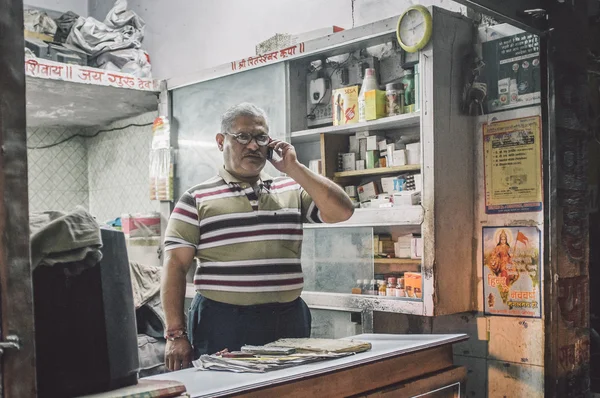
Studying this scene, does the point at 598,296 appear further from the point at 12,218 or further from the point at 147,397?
the point at 12,218

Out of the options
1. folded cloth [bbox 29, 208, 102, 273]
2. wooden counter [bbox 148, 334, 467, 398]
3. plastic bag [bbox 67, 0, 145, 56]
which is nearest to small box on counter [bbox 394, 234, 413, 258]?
wooden counter [bbox 148, 334, 467, 398]

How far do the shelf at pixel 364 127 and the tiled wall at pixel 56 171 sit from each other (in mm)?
3071

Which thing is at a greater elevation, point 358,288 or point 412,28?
point 412,28

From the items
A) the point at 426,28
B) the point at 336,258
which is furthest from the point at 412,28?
the point at 336,258

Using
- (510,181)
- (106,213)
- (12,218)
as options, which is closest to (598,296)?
(510,181)

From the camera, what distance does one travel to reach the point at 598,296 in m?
3.98

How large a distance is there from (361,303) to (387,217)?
0.54 metres

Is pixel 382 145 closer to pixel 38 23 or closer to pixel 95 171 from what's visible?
pixel 38 23

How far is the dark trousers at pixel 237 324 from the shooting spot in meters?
2.60

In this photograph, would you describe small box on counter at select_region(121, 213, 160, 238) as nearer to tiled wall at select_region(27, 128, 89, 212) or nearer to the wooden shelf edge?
tiled wall at select_region(27, 128, 89, 212)

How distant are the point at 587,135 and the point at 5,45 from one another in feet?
10.5

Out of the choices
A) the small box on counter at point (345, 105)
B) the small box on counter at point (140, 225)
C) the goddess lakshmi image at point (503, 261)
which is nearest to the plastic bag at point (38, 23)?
the small box on counter at point (140, 225)

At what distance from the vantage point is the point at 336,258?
4133 millimetres

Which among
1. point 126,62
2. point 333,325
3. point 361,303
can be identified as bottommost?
point 333,325
